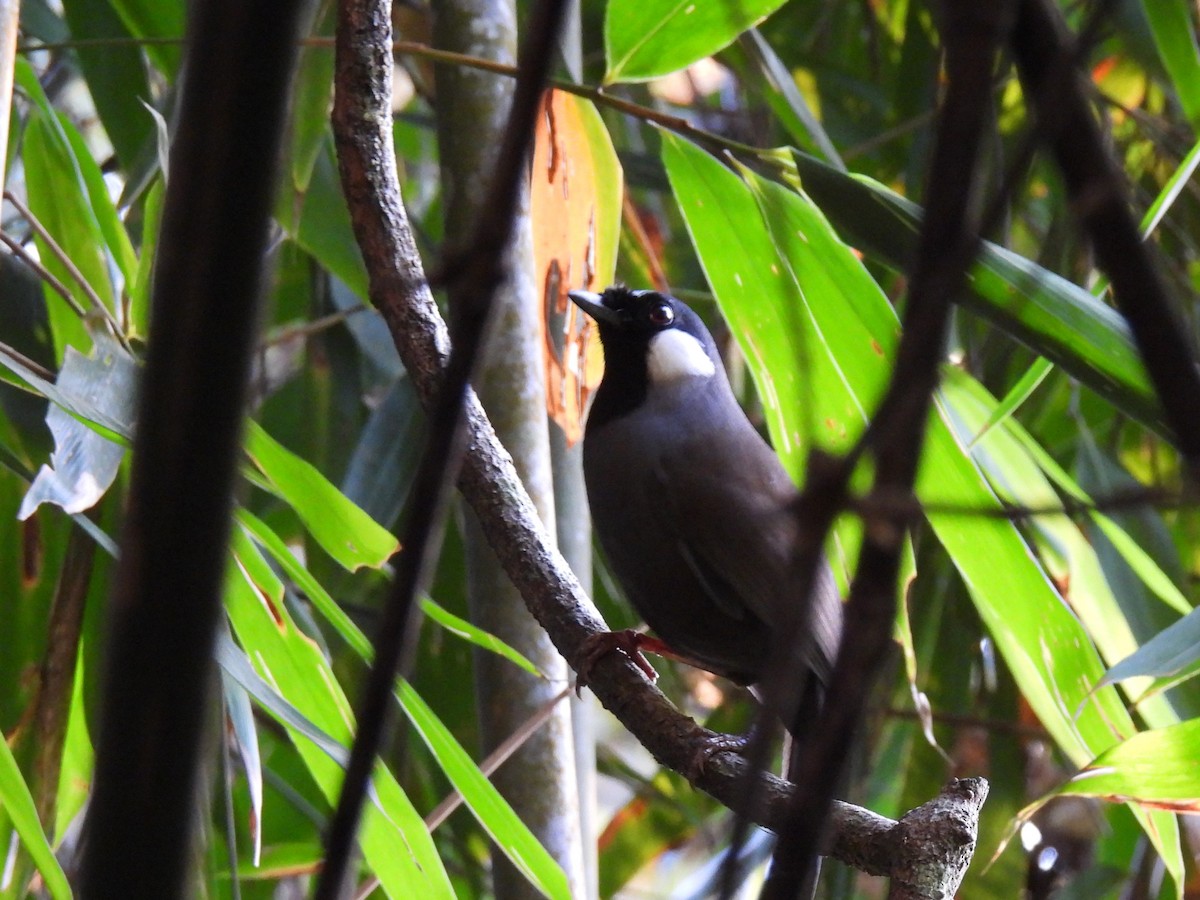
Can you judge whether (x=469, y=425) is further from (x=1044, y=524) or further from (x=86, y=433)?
(x=1044, y=524)

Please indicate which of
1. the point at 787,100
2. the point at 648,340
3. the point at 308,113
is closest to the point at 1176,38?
the point at 787,100

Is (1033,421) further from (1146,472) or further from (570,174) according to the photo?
(570,174)

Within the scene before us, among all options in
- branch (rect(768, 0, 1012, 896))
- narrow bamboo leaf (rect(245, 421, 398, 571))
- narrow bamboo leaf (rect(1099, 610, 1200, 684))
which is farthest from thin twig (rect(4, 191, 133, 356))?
branch (rect(768, 0, 1012, 896))

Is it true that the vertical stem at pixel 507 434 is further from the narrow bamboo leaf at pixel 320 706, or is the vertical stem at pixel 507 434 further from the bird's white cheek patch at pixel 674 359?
the bird's white cheek patch at pixel 674 359

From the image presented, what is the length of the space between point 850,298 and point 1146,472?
6.70ft

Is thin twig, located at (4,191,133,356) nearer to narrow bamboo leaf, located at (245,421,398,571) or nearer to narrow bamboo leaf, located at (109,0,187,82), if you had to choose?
narrow bamboo leaf, located at (245,421,398,571)

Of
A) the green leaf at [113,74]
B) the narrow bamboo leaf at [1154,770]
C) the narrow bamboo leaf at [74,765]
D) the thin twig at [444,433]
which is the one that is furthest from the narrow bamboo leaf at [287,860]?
the thin twig at [444,433]

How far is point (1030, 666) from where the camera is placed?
1750 mm

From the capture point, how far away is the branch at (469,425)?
5.15ft

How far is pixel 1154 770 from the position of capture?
4.91 ft

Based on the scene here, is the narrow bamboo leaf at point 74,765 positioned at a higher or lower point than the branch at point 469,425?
lower

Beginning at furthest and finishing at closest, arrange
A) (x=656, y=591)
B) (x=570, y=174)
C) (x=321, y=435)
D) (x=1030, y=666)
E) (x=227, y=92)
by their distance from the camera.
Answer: (x=321, y=435), (x=656, y=591), (x=570, y=174), (x=1030, y=666), (x=227, y=92)

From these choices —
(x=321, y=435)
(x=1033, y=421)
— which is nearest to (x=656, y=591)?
(x=321, y=435)

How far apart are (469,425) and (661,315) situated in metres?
1.00
